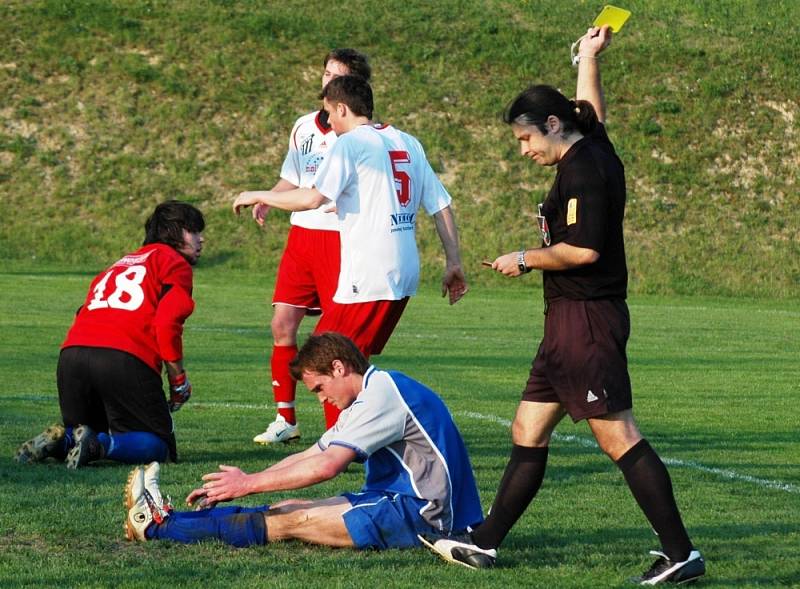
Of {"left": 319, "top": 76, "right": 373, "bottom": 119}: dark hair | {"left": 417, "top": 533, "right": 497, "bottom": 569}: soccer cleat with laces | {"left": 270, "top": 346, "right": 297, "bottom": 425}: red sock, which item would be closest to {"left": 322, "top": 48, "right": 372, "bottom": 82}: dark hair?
{"left": 319, "top": 76, "right": 373, "bottom": 119}: dark hair

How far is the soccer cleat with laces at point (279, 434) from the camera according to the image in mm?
9117

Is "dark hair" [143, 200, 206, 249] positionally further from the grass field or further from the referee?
the referee

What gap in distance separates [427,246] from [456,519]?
90.2ft

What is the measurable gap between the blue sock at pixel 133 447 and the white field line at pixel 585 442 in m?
2.92

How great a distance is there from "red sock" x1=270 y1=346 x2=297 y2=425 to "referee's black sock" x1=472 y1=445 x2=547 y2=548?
3712 millimetres

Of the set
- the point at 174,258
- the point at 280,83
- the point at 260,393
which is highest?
the point at 280,83

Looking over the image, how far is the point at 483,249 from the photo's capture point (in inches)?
1323

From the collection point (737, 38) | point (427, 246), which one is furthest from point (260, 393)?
point (737, 38)

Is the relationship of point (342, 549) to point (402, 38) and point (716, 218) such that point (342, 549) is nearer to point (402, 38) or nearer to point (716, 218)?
point (716, 218)

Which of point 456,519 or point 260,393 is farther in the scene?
point 260,393

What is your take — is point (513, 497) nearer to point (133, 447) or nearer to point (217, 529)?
point (217, 529)

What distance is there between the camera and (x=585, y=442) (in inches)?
376

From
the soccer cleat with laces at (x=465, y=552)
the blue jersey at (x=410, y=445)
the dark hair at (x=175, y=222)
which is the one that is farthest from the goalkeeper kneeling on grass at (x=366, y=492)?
the dark hair at (x=175, y=222)

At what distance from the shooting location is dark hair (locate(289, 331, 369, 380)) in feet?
19.0
